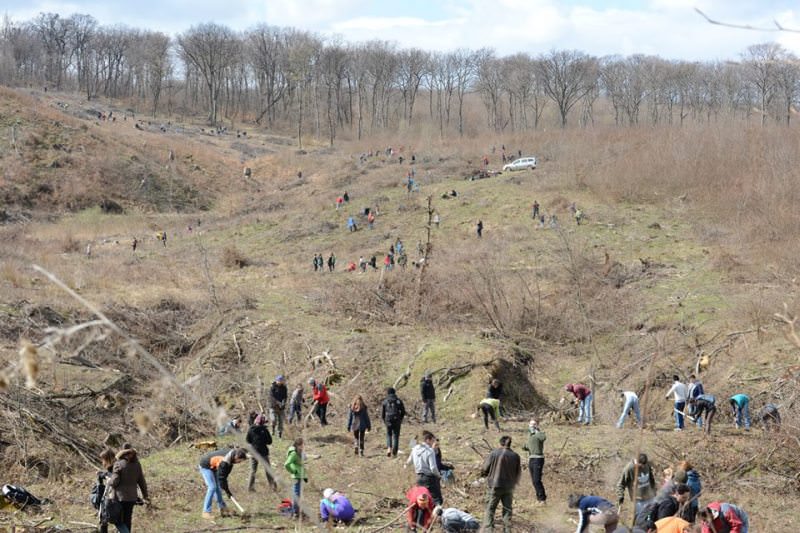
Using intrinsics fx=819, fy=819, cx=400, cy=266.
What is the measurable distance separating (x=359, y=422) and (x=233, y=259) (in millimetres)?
20928

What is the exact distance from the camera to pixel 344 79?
92.5m

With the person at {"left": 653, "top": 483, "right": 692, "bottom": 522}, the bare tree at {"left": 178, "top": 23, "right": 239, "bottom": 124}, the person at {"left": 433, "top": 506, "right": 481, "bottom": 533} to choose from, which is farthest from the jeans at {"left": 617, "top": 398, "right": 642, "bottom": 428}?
the bare tree at {"left": 178, "top": 23, "right": 239, "bottom": 124}

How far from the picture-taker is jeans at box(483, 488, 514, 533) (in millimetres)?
8887

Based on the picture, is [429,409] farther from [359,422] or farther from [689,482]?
[689,482]

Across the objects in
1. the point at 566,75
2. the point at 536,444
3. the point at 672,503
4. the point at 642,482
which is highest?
the point at 566,75

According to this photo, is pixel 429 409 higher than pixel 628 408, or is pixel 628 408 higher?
pixel 628 408

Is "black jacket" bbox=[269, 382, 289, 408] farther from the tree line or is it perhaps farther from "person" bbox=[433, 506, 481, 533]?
the tree line

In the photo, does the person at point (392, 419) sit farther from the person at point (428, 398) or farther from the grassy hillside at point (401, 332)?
the person at point (428, 398)

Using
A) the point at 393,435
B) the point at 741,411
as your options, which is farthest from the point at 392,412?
the point at 741,411

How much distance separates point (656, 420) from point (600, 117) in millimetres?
85243

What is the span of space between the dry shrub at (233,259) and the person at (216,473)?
76.2ft

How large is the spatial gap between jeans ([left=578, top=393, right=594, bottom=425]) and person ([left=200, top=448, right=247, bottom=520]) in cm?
748

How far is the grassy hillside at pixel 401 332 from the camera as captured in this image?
451 inches

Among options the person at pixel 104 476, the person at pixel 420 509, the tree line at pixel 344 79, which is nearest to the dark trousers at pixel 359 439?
the person at pixel 420 509
